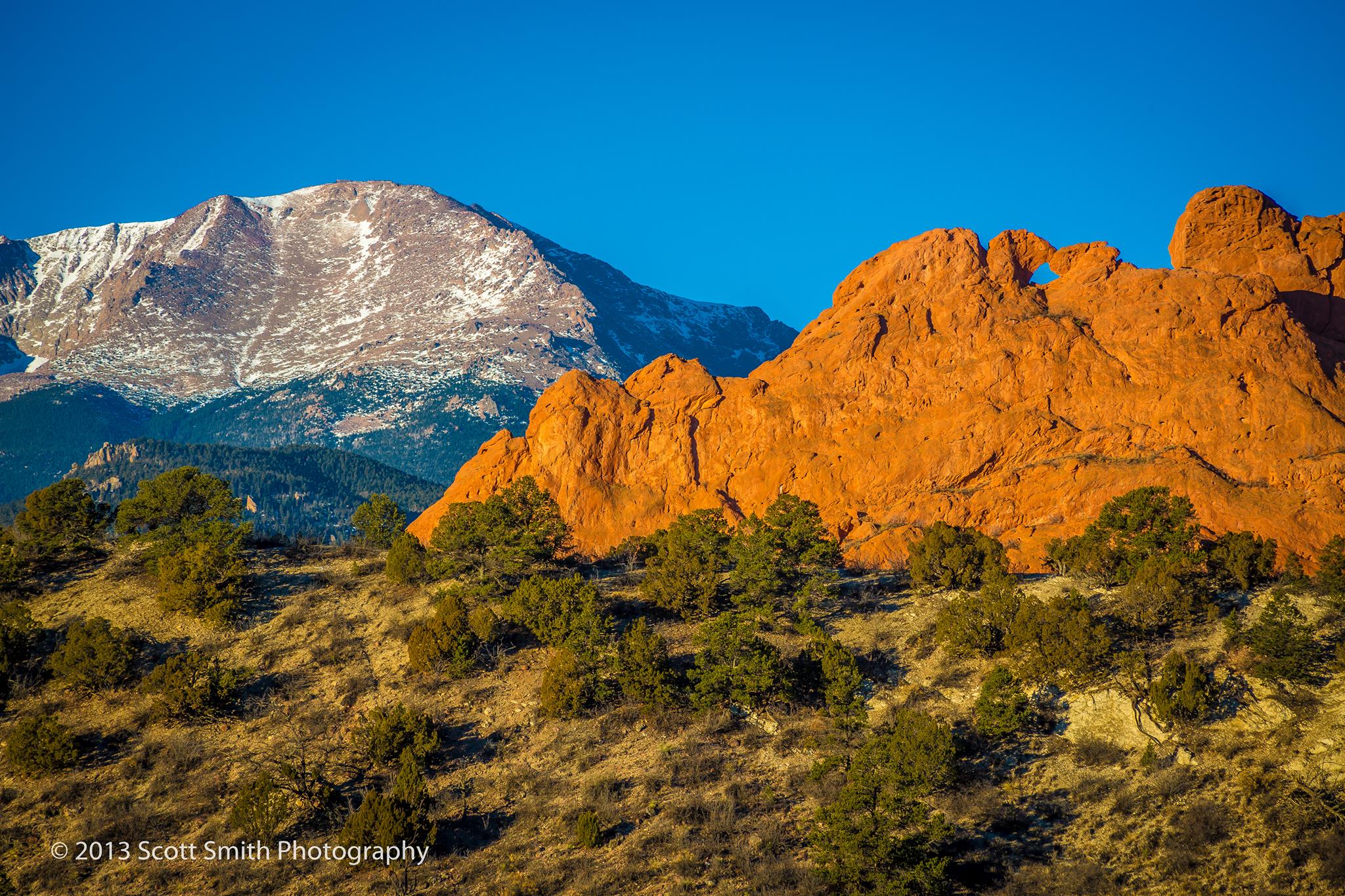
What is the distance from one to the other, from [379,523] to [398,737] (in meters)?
30.9

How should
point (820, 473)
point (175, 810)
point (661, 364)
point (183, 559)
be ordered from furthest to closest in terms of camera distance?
1. point (661, 364)
2. point (820, 473)
3. point (183, 559)
4. point (175, 810)

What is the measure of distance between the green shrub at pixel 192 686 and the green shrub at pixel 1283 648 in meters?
43.6

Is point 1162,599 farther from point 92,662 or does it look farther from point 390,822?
point 92,662

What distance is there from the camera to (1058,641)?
131 ft

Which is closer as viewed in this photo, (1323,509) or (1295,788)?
(1295,788)

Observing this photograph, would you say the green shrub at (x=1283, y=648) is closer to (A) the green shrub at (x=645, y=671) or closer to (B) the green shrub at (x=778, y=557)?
(B) the green shrub at (x=778, y=557)

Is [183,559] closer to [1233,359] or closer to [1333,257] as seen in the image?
[1233,359]

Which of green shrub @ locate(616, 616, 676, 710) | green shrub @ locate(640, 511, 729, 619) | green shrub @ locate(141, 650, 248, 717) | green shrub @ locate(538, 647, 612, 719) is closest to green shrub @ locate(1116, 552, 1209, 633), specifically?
green shrub @ locate(640, 511, 729, 619)

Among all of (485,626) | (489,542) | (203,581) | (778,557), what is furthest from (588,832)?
(203,581)

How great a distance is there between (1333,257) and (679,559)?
191 ft

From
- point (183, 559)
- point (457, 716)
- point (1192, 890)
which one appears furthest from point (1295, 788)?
point (183, 559)

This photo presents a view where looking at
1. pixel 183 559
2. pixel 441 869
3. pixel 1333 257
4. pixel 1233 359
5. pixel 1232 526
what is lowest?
pixel 441 869

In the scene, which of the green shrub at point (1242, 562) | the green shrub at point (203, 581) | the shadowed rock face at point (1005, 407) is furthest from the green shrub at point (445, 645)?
the green shrub at point (1242, 562)

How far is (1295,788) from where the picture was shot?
3150 cm
